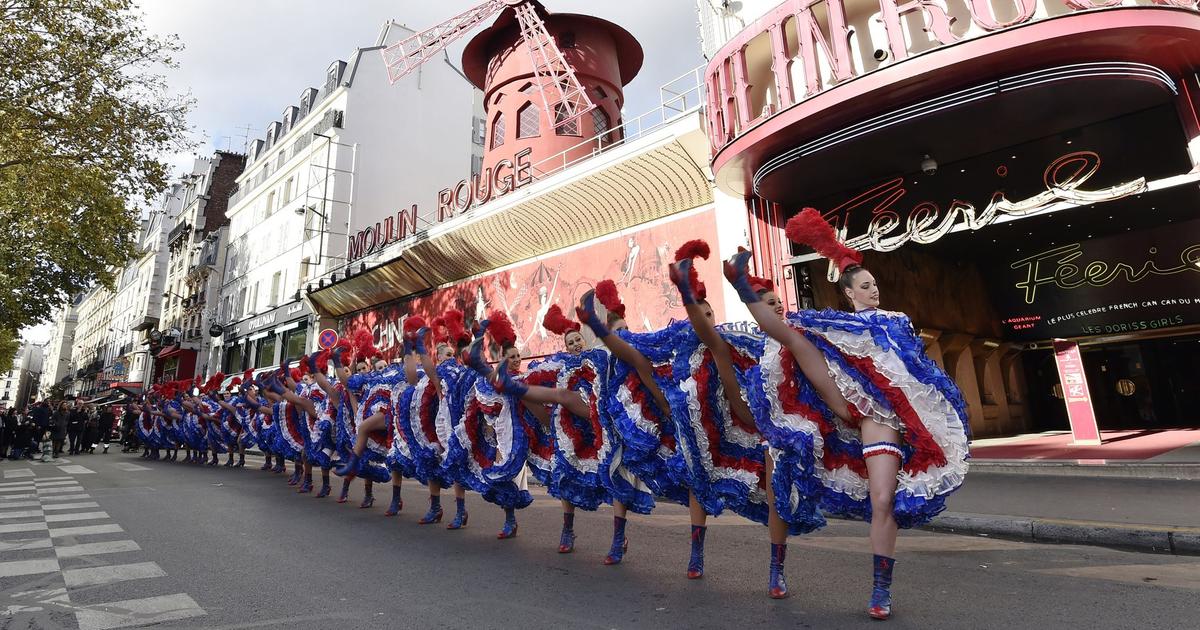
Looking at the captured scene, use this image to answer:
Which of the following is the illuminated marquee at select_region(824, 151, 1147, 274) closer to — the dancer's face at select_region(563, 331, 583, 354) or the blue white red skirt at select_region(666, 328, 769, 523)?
the dancer's face at select_region(563, 331, 583, 354)

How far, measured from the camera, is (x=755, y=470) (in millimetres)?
3842

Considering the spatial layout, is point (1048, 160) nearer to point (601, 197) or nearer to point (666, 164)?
point (666, 164)

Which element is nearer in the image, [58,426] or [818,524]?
[818,524]

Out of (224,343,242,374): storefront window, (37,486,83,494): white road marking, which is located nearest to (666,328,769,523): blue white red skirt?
(37,486,83,494): white road marking

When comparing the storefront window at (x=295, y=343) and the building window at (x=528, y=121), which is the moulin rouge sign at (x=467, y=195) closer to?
the building window at (x=528, y=121)

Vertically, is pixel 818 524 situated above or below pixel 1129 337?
below

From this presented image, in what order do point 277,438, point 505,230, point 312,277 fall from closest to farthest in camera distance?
point 277,438
point 505,230
point 312,277

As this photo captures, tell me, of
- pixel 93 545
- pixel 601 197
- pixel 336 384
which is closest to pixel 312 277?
pixel 601 197

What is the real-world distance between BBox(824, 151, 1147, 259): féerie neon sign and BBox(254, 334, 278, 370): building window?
91.5 ft

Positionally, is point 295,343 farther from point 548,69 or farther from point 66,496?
point 66,496

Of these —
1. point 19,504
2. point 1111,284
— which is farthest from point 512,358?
point 1111,284

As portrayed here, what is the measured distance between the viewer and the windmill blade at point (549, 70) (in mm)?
21547

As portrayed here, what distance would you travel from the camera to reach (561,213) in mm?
16750

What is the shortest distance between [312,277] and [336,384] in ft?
70.0
